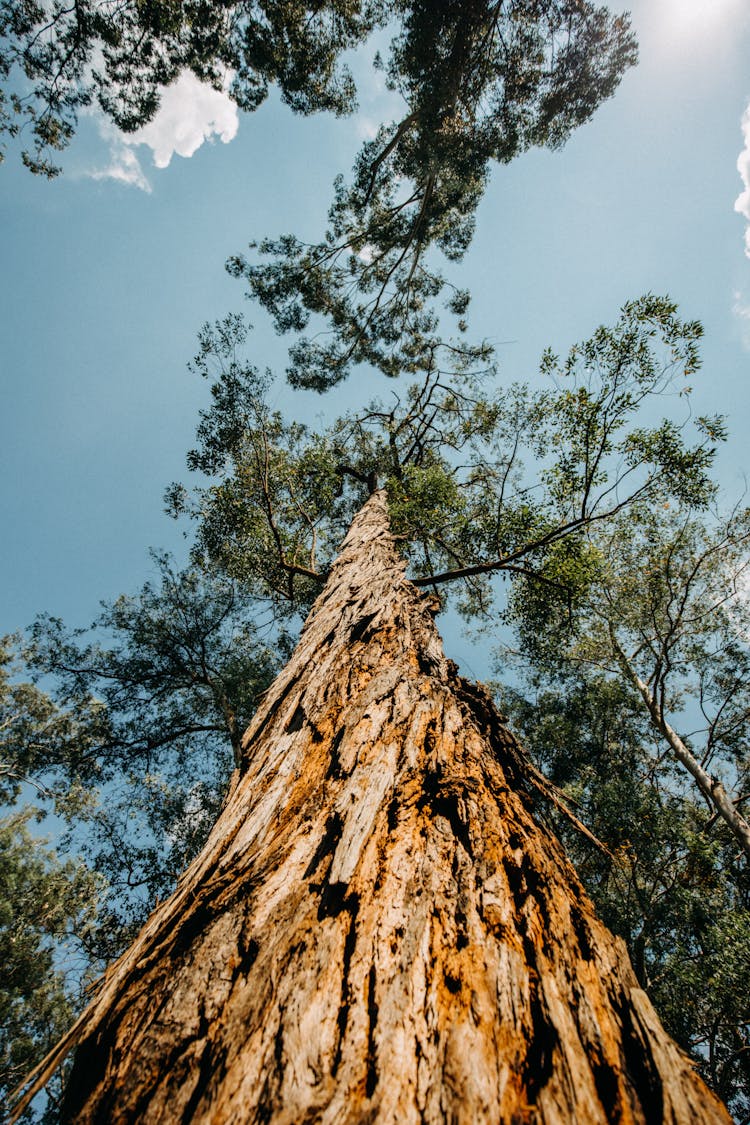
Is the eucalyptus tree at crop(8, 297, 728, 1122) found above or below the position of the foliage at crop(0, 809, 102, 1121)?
above

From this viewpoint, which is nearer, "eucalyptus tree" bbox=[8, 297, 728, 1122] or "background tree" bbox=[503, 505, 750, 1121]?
"eucalyptus tree" bbox=[8, 297, 728, 1122]

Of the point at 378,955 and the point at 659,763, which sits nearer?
the point at 378,955

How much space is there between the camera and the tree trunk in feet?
2.32

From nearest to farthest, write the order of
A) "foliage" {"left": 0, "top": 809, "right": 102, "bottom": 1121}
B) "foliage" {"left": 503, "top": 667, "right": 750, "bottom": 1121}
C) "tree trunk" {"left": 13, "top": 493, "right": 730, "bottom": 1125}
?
"tree trunk" {"left": 13, "top": 493, "right": 730, "bottom": 1125} < "foliage" {"left": 503, "top": 667, "right": 750, "bottom": 1121} < "foliage" {"left": 0, "top": 809, "right": 102, "bottom": 1121}

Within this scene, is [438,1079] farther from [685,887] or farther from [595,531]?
[595,531]

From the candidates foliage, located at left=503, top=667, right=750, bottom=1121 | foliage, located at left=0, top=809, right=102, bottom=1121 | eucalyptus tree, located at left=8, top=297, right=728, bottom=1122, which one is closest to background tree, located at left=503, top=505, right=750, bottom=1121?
foliage, located at left=503, top=667, right=750, bottom=1121

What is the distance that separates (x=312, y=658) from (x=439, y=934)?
1.62 metres

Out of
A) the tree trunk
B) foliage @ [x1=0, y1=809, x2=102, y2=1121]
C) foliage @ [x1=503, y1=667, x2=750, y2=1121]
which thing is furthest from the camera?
foliage @ [x1=0, y1=809, x2=102, y2=1121]

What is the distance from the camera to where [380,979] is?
0.88m

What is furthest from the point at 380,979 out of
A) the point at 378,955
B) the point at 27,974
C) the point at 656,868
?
the point at 27,974

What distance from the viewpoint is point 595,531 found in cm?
959

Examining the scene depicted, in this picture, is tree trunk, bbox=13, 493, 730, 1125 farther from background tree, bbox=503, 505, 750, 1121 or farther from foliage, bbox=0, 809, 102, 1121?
foliage, bbox=0, 809, 102, 1121

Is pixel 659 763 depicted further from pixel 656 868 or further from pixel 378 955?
pixel 378 955

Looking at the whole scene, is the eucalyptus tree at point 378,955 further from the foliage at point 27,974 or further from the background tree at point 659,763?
the foliage at point 27,974
